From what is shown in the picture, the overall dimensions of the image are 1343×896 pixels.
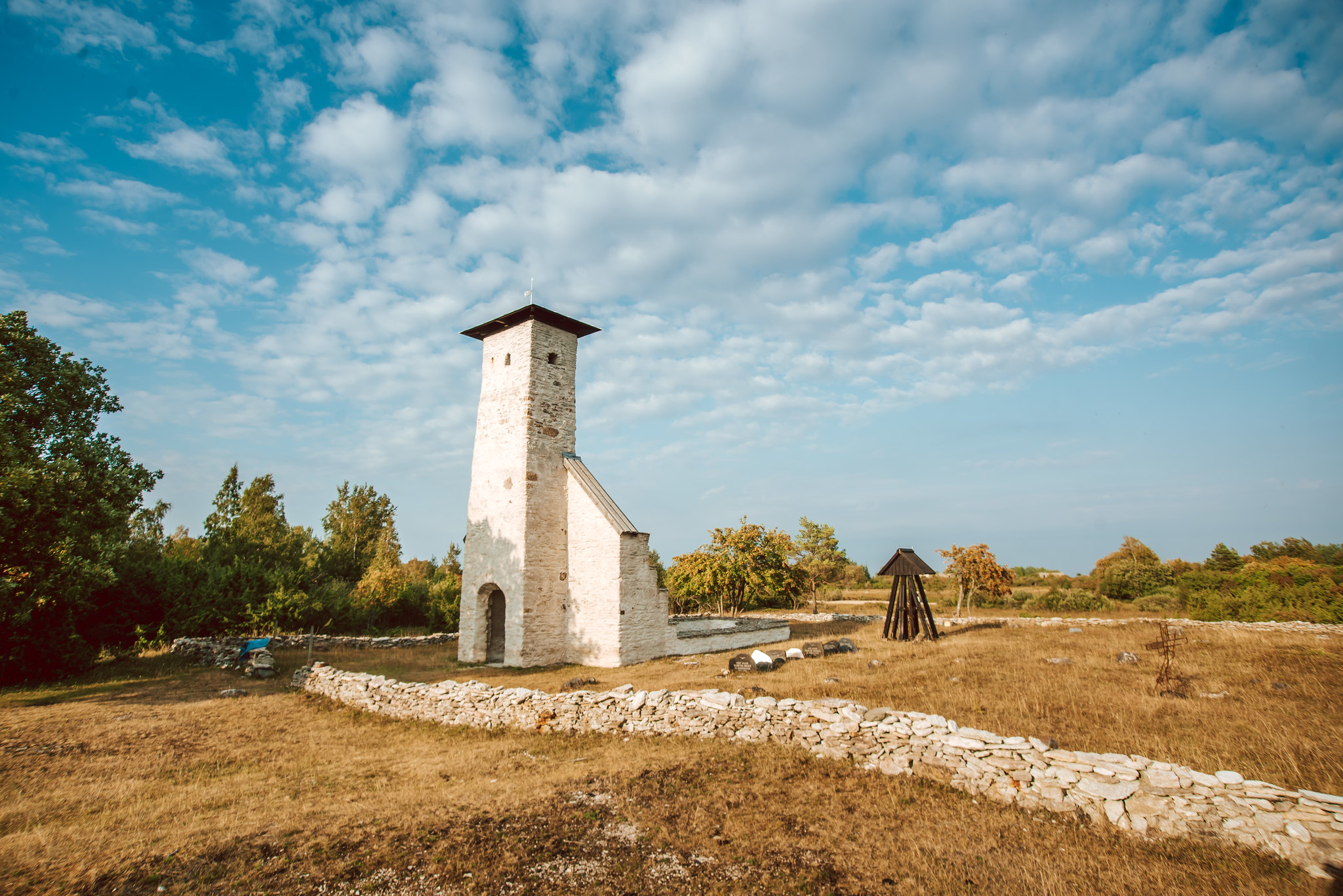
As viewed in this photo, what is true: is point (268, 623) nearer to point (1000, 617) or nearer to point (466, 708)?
point (466, 708)

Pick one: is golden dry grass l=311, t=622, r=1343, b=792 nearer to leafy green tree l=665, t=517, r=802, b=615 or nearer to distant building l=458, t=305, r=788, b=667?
distant building l=458, t=305, r=788, b=667

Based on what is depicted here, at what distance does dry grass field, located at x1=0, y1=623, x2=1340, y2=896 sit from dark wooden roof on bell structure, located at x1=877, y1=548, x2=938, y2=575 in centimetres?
657

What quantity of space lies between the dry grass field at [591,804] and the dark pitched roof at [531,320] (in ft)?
41.0

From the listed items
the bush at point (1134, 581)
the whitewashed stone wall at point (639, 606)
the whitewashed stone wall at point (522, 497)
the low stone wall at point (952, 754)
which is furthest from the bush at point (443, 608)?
the bush at point (1134, 581)

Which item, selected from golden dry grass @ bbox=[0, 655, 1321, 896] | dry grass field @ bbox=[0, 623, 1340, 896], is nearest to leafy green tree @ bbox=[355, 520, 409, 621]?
dry grass field @ bbox=[0, 623, 1340, 896]

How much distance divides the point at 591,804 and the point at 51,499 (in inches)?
663

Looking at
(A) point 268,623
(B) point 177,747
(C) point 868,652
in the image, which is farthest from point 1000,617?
(A) point 268,623

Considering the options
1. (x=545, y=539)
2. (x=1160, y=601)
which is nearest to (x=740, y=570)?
(x=545, y=539)

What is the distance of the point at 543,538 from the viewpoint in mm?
17531

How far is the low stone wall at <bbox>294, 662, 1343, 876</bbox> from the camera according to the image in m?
5.30

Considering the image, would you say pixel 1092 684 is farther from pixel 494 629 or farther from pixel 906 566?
pixel 494 629

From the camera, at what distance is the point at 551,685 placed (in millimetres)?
13836

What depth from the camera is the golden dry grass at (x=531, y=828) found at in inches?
203

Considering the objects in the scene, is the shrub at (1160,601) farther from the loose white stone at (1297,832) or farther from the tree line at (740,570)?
the loose white stone at (1297,832)
